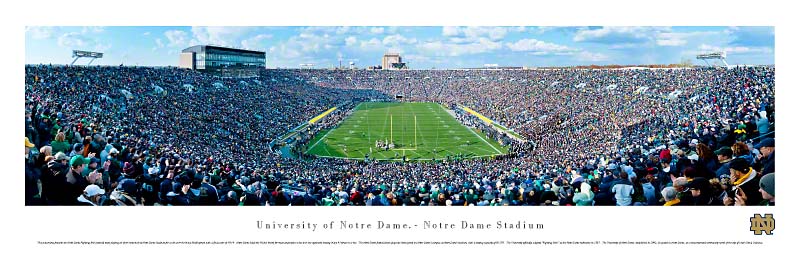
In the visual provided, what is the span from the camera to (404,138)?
2336 centimetres

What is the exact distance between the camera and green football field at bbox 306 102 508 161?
19.9 metres

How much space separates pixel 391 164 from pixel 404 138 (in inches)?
300

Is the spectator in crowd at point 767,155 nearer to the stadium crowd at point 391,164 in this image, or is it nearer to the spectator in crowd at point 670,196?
the stadium crowd at point 391,164

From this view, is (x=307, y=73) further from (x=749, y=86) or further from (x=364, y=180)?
(x=749, y=86)

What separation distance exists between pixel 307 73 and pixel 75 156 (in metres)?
35.9

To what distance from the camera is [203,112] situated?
19.2m

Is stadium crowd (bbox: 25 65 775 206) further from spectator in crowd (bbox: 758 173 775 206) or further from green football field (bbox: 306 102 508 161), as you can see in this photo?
green football field (bbox: 306 102 508 161)

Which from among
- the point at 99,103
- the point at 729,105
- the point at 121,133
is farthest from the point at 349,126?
the point at 729,105

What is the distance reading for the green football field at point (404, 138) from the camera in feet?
65.2

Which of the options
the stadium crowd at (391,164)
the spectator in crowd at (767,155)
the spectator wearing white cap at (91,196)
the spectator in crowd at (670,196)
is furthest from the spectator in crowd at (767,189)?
the spectator wearing white cap at (91,196)

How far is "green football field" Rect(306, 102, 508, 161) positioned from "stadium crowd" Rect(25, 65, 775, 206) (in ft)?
3.99
